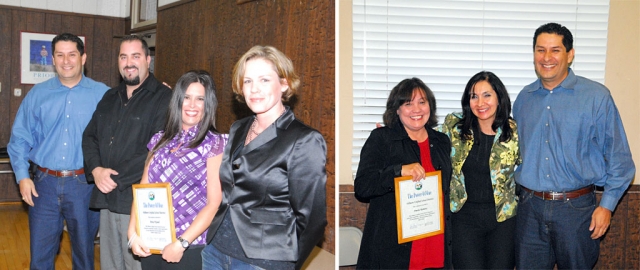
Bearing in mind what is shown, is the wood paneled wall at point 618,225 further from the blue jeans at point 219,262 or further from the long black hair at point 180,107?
the blue jeans at point 219,262

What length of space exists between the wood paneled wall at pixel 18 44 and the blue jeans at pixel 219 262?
22.7ft

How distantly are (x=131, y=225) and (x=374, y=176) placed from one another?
1215 mm

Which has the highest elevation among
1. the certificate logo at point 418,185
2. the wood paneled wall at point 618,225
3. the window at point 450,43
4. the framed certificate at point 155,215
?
the window at point 450,43

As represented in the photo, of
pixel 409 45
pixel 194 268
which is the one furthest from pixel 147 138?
pixel 409 45

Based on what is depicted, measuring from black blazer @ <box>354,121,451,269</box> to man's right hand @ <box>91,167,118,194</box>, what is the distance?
53.7 inches

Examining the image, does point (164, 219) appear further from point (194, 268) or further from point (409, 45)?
point (409, 45)

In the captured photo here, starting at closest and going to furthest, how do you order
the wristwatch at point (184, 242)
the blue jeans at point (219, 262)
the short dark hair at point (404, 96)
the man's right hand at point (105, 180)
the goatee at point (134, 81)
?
the blue jeans at point (219, 262) → the wristwatch at point (184, 242) → the short dark hair at point (404, 96) → the man's right hand at point (105, 180) → the goatee at point (134, 81)

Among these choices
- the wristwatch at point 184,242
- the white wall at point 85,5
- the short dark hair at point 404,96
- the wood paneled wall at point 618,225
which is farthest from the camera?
the white wall at point 85,5

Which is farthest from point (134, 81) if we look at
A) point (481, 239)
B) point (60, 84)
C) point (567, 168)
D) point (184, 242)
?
point (567, 168)

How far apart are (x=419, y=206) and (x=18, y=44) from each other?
288 inches

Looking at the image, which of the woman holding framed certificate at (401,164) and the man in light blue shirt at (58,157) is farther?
the man in light blue shirt at (58,157)

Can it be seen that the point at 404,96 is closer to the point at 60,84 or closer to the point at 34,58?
the point at 60,84

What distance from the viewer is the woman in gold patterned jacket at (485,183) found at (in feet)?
9.36

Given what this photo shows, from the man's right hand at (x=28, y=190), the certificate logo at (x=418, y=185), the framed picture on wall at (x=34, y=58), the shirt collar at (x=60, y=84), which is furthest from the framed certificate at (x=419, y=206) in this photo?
the framed picture on wall at (x=34, y=58)
